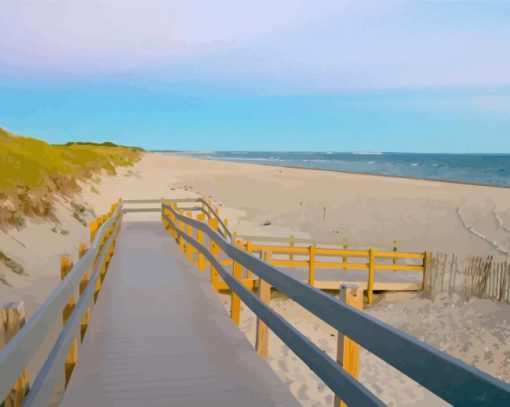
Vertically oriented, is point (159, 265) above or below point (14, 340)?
below

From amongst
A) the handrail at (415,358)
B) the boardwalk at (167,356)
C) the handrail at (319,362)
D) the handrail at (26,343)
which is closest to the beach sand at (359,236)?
the boardwalk at (167,356)

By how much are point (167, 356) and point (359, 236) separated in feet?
73.3

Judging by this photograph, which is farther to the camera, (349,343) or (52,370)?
(349,343)

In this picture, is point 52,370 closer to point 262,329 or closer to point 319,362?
point 319,362

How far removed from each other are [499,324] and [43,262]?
36.3ft

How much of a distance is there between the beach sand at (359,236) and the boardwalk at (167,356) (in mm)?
2118

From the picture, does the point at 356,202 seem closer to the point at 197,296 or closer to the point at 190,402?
the point at 197,296

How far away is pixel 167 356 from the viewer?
5.11 metres

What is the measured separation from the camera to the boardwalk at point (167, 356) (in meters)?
4.15

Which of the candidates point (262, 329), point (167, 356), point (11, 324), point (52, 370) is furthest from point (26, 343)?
point (262, 329)

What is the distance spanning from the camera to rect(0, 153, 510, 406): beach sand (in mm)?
9828

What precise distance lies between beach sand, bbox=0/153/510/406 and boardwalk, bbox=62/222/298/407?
6.95ft

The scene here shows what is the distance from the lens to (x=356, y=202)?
3828 cm

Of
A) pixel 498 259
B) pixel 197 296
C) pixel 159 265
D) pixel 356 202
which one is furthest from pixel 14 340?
pixel 356 202
